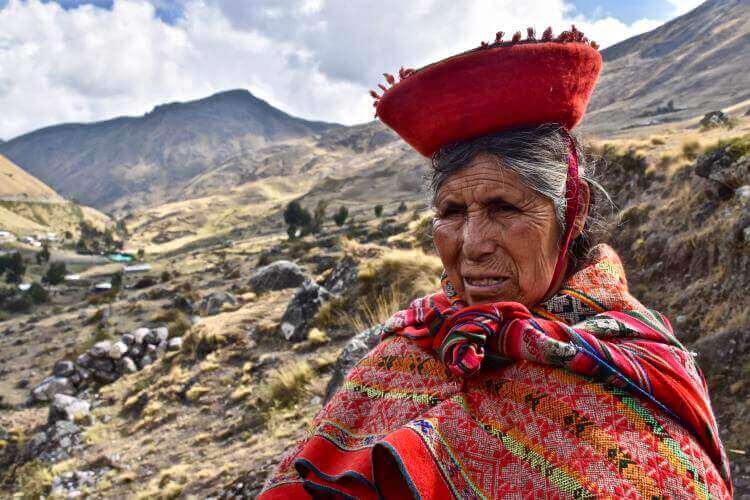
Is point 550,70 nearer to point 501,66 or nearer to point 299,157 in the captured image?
point 501,66

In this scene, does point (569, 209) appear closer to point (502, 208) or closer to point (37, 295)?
point (502, 208)

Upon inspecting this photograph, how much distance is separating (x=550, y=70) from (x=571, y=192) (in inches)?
17.0

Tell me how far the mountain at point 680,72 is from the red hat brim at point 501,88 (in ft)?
193

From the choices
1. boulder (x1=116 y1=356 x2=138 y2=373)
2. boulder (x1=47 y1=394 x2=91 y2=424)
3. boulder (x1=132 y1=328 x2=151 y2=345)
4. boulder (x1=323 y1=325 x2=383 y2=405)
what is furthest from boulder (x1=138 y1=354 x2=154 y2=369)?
boulder (x1=323 y1=325 x2=383 y2=405)

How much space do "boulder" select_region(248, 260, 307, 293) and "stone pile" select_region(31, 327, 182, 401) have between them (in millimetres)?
3850

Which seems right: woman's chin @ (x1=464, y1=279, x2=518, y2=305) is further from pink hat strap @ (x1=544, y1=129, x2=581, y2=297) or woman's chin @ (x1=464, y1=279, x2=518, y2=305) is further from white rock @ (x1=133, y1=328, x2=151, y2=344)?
white rock @ (x1=133, y1=328, x2=151, y2=344)

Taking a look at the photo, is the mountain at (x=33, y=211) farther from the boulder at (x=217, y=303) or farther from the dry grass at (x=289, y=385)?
the dry grass at (x=289, y=385)

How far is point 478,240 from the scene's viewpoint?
1.58m

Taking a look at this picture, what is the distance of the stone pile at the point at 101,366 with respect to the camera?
43.4 feet

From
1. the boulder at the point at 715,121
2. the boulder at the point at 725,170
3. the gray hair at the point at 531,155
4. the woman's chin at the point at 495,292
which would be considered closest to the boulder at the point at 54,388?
the woman's chin at the point at 495,292

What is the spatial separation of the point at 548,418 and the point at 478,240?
612 millimetres

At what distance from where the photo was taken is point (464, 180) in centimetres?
164

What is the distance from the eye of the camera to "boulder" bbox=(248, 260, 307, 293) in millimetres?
16359

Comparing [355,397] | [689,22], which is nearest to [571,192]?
[355,397]
